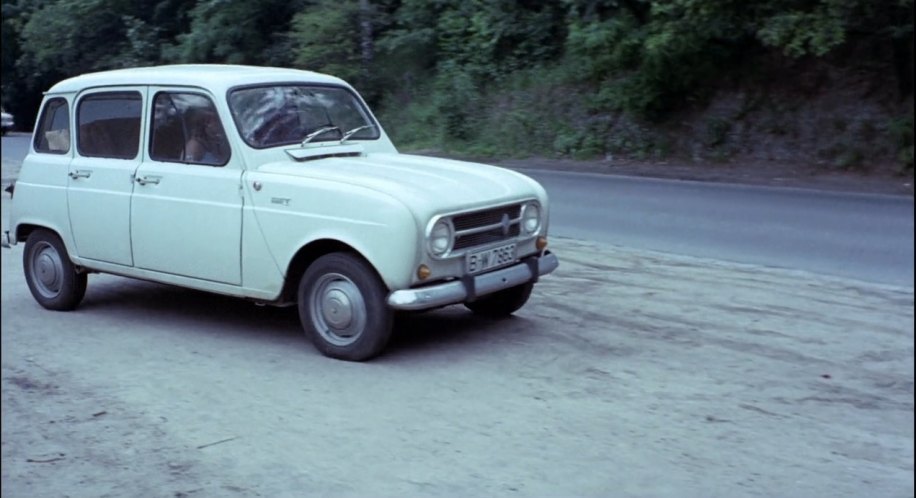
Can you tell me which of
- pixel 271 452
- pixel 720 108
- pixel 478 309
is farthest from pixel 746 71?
pixel 271 452

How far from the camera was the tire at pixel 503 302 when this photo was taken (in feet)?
26.6

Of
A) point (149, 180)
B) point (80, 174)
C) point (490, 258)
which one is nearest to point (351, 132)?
point (149, 180)

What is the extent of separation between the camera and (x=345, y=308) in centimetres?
709

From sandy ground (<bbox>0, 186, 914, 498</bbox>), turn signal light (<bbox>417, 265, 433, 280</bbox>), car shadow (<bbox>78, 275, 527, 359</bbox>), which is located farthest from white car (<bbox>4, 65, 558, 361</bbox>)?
sandy ground (<bbox>0, 186, 914, 498</bbox>)

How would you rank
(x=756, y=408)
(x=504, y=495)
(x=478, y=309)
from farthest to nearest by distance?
(x=478, y=309) → (x=756, y=408) → (x=504, y=495)

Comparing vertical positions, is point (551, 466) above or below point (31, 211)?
below

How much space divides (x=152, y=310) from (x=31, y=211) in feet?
4.02

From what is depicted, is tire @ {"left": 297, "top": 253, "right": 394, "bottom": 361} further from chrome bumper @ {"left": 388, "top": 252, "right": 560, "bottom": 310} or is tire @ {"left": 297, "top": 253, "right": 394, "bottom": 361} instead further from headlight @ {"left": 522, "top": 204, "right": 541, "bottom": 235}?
headlight @ {"left": 522, "top": 204, "right": 541, "bottom": 235}

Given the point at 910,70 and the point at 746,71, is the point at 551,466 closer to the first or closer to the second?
the point at 910,70

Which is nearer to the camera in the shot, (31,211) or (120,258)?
(120,258)

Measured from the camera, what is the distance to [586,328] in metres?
7.95

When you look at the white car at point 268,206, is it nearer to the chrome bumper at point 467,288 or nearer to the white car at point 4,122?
the chrome bumper at point 467,288

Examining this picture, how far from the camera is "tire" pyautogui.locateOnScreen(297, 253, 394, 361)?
6.99 metres

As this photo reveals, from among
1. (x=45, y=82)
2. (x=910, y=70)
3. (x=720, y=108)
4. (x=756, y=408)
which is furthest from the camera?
(x=45, y=82)
